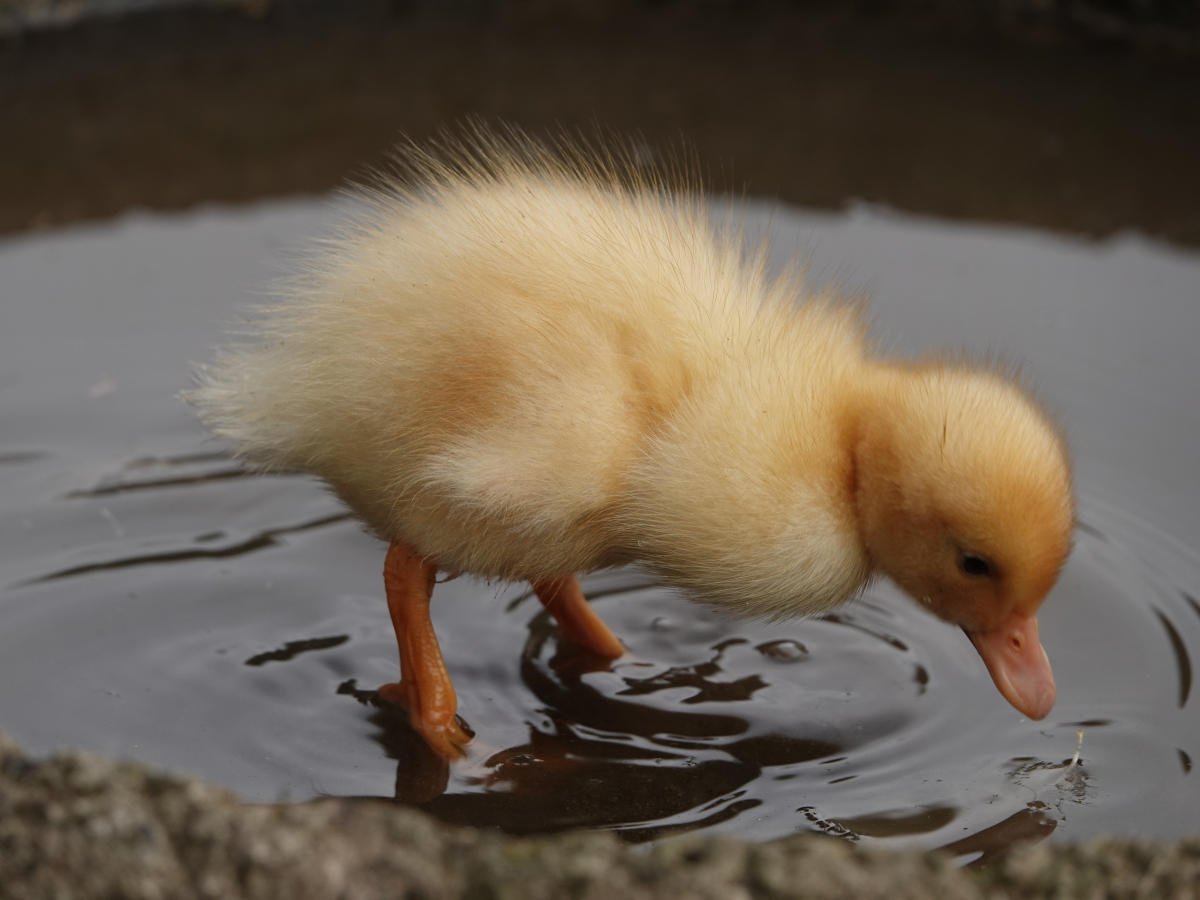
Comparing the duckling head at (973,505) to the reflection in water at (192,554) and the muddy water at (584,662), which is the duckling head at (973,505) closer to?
the muddy water at (584,662)

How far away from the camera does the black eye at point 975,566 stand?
2244mm

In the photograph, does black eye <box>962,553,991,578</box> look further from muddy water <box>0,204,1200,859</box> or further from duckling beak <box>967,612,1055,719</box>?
muddy water <box>0,204,1200,859</box>

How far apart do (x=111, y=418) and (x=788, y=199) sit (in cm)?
248

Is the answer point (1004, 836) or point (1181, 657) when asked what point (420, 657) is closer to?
point (1004, 836)

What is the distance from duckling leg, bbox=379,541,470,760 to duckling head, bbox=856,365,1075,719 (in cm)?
91

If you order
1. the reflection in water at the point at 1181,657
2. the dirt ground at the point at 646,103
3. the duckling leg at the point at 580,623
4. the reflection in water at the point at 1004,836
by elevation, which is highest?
the dirt ground at the point at 646,103

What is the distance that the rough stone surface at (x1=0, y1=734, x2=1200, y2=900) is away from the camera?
149 centimetres

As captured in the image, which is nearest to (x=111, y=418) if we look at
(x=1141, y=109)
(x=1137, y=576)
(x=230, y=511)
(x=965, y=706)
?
(x=230, y=511)

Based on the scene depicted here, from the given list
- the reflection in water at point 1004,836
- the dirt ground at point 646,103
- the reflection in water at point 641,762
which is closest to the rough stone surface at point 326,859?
the reflection in water at point 1004,836

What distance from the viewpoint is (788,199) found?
4.70 meters

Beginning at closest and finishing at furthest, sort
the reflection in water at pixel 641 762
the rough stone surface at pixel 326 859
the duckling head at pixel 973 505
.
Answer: the rough stone surface at pixel 326 859, the duckling head at pixel 973 505, the reflection in water at pixel 641 762

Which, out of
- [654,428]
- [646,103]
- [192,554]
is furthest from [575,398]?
[646,103]

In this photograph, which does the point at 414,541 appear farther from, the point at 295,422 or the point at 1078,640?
the point at 1078,640

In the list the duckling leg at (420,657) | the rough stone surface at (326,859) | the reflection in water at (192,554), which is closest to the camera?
the rough stone surface at (326,859)
